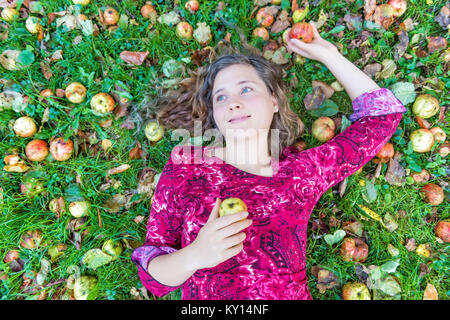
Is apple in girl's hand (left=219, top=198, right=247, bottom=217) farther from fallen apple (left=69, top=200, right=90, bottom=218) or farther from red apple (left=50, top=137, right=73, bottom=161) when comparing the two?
red apple (left=50, top=137, right=73, bottom=161)

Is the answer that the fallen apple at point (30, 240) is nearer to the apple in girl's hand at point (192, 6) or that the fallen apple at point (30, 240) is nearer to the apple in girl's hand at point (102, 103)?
the apple in girl's hand at point (102, 103)

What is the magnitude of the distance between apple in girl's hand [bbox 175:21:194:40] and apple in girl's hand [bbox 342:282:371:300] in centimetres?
266

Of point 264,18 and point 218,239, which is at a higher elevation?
point 264,18

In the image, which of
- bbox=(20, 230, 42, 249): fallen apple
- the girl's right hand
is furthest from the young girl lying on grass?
bbox=(20, 230, 42, 249): fallen apple

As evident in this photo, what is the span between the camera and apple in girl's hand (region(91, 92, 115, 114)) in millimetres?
2557

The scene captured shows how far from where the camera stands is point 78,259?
2.53 metres

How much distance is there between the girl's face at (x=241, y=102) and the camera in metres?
1.91

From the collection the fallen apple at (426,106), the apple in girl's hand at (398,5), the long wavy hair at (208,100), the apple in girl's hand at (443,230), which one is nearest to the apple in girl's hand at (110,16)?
the long wavy hair at (208,100)

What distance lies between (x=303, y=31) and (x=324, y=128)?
866 mm

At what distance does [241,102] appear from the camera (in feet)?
6.31

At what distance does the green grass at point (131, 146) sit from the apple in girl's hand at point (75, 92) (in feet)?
0.25

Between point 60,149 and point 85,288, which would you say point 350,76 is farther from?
point 85,288

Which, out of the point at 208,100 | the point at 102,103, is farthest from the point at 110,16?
the point at 208,100
